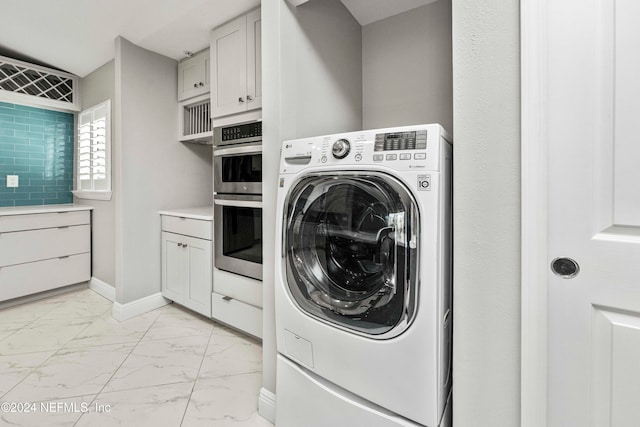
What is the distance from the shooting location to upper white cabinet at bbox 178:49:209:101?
97.7 inches

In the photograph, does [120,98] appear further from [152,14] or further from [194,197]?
[194,197]

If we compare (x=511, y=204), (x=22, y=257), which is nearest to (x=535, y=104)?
(x=511, y=204)

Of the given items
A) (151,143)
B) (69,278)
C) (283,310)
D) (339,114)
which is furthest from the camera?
(69,278)

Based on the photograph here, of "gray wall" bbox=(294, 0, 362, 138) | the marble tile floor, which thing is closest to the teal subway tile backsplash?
the marble tile floor

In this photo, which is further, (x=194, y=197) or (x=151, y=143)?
(x=194, y=197)

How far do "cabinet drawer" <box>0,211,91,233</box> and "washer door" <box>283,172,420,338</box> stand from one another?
9.36 ft

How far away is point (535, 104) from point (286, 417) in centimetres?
144

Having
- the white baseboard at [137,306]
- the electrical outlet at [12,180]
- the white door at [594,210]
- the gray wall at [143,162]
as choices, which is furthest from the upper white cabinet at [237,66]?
the electrical outlet at [12,180]

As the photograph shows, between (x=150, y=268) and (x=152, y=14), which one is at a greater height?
(x=152, y=14)

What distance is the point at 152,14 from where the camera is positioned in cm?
204

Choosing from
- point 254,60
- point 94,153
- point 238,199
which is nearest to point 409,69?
point 254,60

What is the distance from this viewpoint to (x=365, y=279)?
1071 mm

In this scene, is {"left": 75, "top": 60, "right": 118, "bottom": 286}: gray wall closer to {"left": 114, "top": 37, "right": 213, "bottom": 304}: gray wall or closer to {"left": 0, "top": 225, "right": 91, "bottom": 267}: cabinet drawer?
{"left": 0, "top": 225, "right": 91, "bottom": 267}: cabinet drawer

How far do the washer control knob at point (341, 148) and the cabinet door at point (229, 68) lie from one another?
117cm
